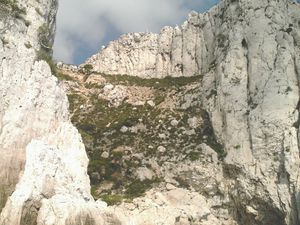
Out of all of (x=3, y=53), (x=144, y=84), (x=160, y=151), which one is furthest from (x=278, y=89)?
(x=3, y=53)

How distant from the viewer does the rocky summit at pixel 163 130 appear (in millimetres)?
31922

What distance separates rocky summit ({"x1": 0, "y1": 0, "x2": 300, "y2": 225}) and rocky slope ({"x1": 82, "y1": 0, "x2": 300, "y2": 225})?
10 centimetres

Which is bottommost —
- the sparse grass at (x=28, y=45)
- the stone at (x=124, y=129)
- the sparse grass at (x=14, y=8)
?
the stone at (x=124, y=129)

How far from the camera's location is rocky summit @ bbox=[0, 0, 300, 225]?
31922 mm

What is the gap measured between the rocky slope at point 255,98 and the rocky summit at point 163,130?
10 cm

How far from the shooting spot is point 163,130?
49.0m

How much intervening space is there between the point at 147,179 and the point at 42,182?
1436 centimetres

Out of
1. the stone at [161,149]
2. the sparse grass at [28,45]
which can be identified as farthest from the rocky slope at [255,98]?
the sparse grass at [28,45]

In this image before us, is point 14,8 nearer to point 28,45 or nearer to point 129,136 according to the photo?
point 28,45

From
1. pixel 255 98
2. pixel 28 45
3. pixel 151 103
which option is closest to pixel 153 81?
pixel 151 103

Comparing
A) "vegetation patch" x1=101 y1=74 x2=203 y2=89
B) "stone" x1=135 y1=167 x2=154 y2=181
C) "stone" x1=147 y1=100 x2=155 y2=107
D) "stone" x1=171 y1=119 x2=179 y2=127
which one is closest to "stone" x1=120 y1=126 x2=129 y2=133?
"stone" x1=171 y1=119 x2=179 y2=127

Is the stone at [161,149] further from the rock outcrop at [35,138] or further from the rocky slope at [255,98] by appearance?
the rock outcrop at [35,138]

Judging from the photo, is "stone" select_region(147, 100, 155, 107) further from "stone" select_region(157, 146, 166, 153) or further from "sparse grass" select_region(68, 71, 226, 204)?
"stone" select_region(157, 146, 166, 153)

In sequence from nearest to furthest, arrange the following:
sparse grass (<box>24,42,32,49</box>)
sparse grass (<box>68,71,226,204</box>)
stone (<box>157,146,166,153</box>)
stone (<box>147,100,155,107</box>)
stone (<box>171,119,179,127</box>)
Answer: sparse grass (<box>24,42,32,49</box>) → sparse grass (<box>68,71,226,204</box>) → stone (<box>157,146,166,153</box>) → stone (<box>171,119,179,127</box>) → stone (<box>147,100,155,107</box>)
